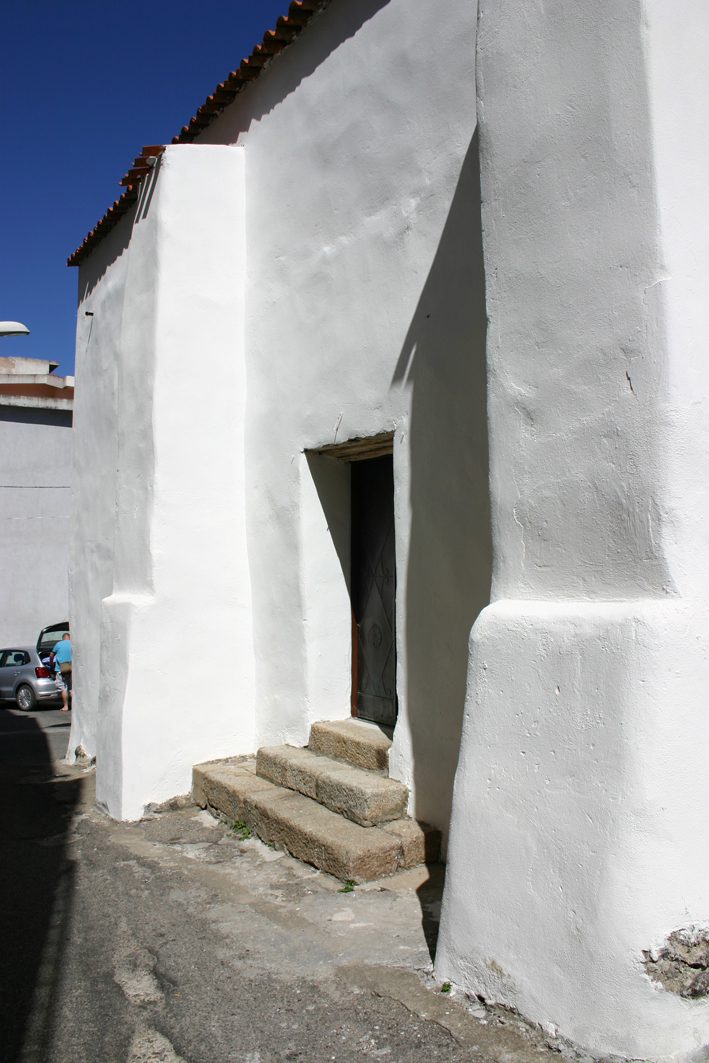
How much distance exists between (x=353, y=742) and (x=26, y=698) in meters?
11.2

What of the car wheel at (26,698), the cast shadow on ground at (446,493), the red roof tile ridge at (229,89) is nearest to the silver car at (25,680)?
the car wheel at (26,698)

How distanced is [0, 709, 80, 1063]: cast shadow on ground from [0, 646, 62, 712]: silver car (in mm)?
6770

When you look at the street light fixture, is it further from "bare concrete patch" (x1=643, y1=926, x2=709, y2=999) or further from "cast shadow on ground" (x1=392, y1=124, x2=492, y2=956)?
"bare concrete patch" (x1=643, y1=926, x2=709, y2=999)

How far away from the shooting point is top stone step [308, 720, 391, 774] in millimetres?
4695

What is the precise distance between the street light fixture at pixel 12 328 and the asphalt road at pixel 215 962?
619cm

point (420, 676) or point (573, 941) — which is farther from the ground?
point (420, 676)

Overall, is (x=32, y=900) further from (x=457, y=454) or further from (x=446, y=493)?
(x=457, y=454)

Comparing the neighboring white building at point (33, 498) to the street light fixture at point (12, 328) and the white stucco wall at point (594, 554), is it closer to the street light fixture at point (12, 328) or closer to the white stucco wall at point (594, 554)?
the street light fixture at point (12, 328)

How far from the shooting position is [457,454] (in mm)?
4148

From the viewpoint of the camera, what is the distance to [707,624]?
2490 mm

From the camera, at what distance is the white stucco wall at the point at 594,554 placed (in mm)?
2408

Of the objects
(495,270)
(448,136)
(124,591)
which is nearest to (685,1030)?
(495,270)

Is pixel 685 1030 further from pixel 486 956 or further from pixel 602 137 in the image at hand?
pixel 602 137

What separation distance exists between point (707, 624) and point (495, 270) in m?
1.60
